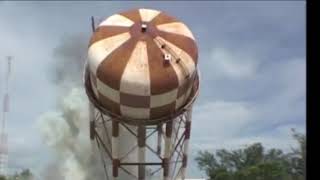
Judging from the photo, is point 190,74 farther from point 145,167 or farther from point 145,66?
point 145,167

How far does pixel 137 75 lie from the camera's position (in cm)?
1175

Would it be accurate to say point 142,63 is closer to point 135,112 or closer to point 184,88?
point 135,112

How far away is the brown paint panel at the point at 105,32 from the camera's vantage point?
12.5m

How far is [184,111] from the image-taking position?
13602mm

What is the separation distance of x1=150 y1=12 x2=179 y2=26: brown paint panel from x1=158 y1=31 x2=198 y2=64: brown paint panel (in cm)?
46

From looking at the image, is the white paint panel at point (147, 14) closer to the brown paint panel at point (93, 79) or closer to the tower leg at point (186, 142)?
the brown paint panel at point (93, 79)

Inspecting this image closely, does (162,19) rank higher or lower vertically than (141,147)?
higher

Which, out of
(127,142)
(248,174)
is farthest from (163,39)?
(248,174)

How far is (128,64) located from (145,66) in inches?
14.3

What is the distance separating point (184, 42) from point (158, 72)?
1.17 meters

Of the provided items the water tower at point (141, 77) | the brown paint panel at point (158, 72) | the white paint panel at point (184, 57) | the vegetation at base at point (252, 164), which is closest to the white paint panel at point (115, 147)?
the water tower at point (141, 77)

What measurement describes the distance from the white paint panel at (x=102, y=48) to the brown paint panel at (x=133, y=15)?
63 cm

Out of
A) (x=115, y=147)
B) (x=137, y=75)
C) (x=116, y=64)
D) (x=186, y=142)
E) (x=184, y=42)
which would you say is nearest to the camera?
(x=137, y=75)

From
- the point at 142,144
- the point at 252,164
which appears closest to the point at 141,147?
the point at 142,144
